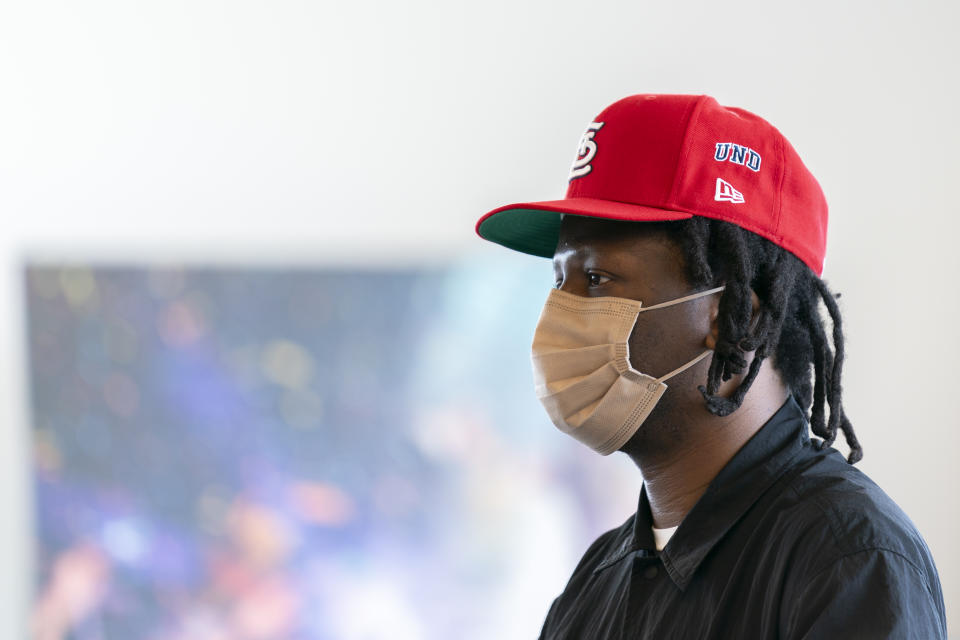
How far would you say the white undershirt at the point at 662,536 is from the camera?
121 centimetres

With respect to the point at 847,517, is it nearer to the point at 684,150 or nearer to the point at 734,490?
the point at 734,490

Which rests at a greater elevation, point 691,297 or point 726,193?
point 726,193

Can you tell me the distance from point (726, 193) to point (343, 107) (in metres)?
1.64

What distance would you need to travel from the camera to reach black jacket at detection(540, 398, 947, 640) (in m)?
0.90

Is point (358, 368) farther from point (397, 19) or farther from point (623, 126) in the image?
point (623, 126)

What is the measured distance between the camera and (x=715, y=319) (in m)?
1.21

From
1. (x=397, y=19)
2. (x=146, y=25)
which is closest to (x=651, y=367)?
(x=397, y=19)

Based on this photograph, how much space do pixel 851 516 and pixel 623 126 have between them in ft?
1.82

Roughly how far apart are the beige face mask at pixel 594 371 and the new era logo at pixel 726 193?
107 millimetres

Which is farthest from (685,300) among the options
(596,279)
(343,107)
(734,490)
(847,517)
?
(343,107)

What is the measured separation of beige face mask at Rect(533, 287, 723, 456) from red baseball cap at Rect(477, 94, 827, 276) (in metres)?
0.11

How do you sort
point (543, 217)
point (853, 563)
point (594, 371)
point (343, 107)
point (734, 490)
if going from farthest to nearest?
1. point (343, 107)
2. point (543, 217)
3. point (594, 371)
4. point (734, 490)
5. point (853, 563)

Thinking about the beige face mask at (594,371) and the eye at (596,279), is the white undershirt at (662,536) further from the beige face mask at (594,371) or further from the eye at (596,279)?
the eye at (596,279)

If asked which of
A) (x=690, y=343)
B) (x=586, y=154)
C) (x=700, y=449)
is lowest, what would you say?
(x=700, y=449)
